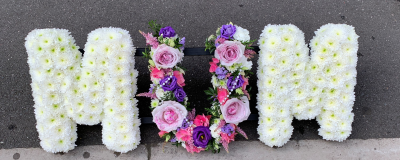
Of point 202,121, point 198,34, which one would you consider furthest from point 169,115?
point 198,34

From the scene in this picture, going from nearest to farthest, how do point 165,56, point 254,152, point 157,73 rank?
1. point 165,56
2. point 157,73
3. point 254,152

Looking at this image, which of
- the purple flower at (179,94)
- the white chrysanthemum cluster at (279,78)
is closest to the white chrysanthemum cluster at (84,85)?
the purple flower at (179,94)

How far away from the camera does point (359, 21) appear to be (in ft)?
10.5

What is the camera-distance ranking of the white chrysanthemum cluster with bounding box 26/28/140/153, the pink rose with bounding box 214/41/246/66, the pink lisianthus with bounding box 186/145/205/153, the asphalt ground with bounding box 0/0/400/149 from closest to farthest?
1. the pink rose with bounding box 214/41/246/66
2. the white chrysanthemum cluster with bounding box 26/28/140/153
3. the pink lisianthus with bounding box 186/145/205/153
4. the asphalt ground with bounding box 0/0/400/149

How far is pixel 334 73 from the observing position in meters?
2.37

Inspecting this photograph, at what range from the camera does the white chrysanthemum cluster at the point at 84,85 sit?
87.0 inches

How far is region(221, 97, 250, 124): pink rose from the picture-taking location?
223cm

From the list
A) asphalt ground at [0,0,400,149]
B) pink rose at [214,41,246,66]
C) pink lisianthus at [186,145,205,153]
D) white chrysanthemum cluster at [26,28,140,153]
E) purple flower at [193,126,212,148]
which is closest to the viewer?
pink rose at [214,41,246,66]

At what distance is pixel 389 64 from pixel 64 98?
3.56 metres

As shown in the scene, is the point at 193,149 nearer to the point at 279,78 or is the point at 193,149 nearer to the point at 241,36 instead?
the point at 279,78

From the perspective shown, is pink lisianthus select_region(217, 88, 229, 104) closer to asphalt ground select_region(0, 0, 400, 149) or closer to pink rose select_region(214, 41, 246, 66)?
pink rose select_region(214, 41, 246, 66)

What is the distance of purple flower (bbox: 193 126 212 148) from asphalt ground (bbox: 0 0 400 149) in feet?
1.62

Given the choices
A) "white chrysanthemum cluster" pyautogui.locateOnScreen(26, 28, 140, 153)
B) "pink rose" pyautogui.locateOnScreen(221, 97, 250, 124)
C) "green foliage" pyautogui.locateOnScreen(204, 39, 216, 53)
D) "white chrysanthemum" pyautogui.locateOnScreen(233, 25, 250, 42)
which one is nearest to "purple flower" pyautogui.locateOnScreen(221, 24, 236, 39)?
"white chrysanthemum" pyautogui.locateOnScreen(233, 25, 250, 42)

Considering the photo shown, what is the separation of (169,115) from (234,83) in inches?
24.9
